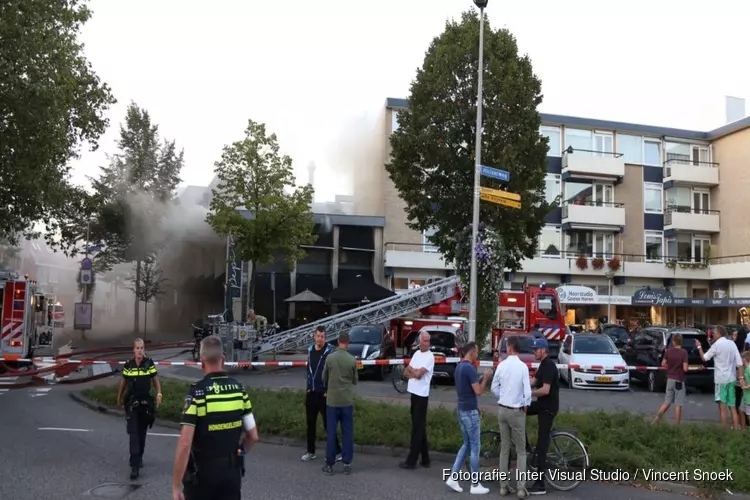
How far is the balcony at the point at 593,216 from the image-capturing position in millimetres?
35384

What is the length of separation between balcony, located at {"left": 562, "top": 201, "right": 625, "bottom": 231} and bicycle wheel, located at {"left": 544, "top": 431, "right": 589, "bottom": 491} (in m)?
29.7

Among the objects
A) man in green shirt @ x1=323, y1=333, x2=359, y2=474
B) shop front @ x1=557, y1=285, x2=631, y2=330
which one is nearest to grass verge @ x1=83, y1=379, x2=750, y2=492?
man in green shirt @ x1=323, y1=333, x2=359, y2=474

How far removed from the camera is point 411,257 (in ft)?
109

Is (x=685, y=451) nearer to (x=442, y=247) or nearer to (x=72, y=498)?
(x=72, y=498)

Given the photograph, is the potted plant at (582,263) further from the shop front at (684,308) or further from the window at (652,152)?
the window at (652,152)

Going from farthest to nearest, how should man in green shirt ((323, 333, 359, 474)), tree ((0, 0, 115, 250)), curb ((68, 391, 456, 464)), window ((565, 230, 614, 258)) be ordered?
1. window ((565, 230, 614, 258))
2. tree ((0, 0, 115, 250))
3. curb ((68, 391, 456, 464))
4. man in green shirt ((323, 333, 359, 474))

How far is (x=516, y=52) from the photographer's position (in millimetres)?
19453

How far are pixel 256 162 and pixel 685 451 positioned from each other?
1983 centimetres

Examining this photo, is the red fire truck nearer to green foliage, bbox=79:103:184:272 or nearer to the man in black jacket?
the man in black jacket

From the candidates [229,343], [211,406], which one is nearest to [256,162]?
[229,343]

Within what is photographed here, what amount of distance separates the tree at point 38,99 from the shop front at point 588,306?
2290cm

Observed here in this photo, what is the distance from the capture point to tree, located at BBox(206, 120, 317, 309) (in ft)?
77.0

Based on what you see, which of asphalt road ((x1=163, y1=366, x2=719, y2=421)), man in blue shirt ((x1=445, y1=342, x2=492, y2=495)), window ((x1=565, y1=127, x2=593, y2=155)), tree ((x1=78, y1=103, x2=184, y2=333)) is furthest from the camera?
window ((x1=565, y1=127, x2=593, y2=155))

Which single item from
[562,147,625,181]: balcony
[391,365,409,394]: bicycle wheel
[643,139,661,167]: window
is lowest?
[391,365,409,394]: bicycle wheel
